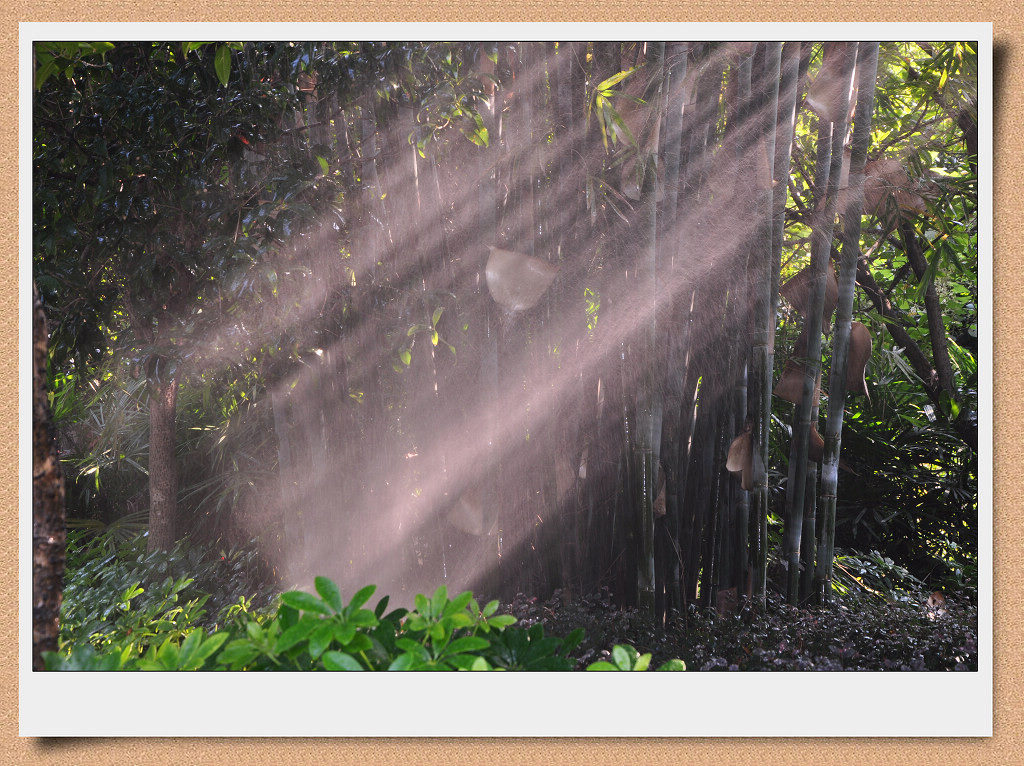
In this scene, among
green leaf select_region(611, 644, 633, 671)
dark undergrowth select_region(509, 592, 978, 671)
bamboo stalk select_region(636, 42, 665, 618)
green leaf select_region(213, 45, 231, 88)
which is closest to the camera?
green leaf select_region(611, 644, 633, 671)

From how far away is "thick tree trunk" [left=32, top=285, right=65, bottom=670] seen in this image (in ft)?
3.59

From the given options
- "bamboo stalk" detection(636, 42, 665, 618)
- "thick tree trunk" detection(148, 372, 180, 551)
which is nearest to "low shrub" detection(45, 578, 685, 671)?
"bamboo stalk" detection(636, 42, 665, 618)

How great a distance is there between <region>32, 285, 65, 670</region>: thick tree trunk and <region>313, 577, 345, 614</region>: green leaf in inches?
23.1

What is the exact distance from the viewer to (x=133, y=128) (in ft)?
4.73

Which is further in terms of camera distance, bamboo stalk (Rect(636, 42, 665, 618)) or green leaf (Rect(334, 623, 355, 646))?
bamboo stalk (Rect(636, 42, 665, 618))

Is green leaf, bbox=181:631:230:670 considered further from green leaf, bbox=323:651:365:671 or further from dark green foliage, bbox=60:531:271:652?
dark green foliage, bbox=60:531:271:652

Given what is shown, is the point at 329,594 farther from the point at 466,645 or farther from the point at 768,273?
the point at 768,273

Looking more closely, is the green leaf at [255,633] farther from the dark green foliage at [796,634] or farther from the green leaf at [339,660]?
the dark green foliage at [796,634]

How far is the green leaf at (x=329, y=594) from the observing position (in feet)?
2.98

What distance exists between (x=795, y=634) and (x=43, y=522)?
168cm

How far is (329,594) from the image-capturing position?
92 centimetres

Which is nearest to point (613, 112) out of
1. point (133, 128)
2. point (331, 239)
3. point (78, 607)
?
point (331, 239)

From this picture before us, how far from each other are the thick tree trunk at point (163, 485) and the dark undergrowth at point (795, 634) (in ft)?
4.76

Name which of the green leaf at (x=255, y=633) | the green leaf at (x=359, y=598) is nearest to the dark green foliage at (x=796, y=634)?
the green leaf at (x=359, y=598)
